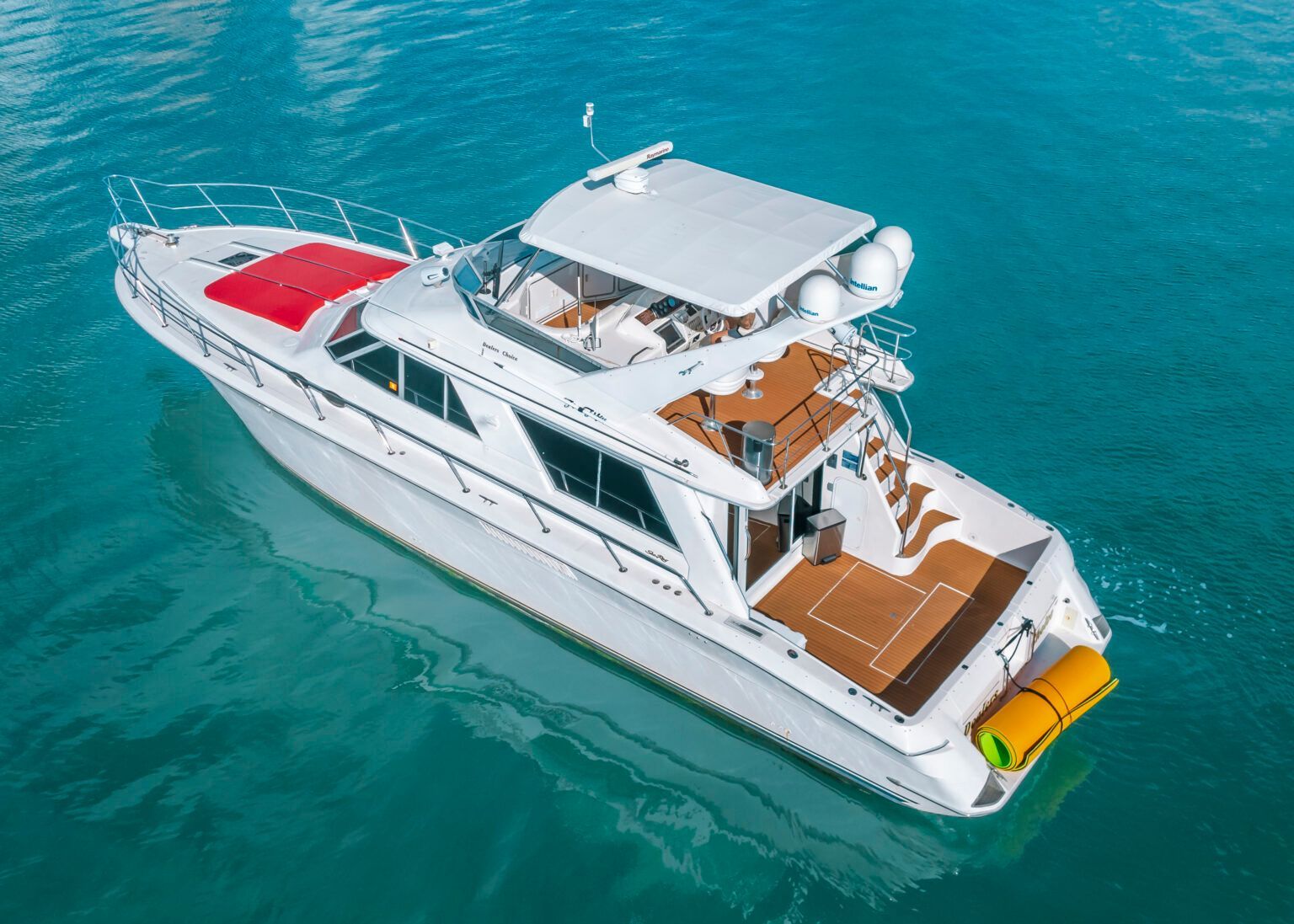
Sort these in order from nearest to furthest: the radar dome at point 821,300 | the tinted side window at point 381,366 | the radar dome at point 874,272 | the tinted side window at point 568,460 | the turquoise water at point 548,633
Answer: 1. the radar dome at point 821,300
2. the radar dome at point 874,272
3. the turquoise water at point 548,633
4. the tinted side window at point 568,460
5. the tinted side window at point 381,366

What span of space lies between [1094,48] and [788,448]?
64.8 feet

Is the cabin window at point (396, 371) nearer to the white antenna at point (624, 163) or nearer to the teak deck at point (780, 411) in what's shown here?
the teak deck at point (780, 411)

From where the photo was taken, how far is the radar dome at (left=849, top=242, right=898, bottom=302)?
7906 millimetres

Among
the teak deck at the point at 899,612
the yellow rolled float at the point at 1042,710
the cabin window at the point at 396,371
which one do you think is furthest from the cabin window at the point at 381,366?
the yellow rolled float at the point at 1042,710

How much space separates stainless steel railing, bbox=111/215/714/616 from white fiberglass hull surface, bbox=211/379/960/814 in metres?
0.33

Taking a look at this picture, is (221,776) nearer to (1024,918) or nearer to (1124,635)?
(1024,918)

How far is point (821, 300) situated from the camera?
7.81 m

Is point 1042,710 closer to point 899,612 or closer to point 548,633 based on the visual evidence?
point 899,612

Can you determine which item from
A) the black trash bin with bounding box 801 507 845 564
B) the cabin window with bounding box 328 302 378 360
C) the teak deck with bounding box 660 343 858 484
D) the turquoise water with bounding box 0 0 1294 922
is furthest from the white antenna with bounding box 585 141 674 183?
the turquoise water with bounding box 0 0 1294 922

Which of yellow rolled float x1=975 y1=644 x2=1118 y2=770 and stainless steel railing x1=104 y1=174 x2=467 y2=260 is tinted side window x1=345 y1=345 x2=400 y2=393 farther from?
yellow rolled float x1=975 y1=644 x2=1118 y2=770

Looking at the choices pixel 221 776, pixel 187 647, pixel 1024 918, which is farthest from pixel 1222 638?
pixel 187 647

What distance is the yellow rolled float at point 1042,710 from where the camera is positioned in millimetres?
7809

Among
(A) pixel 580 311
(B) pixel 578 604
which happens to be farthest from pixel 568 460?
(B) pixel 578 604

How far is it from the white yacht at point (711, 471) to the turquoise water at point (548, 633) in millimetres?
918
